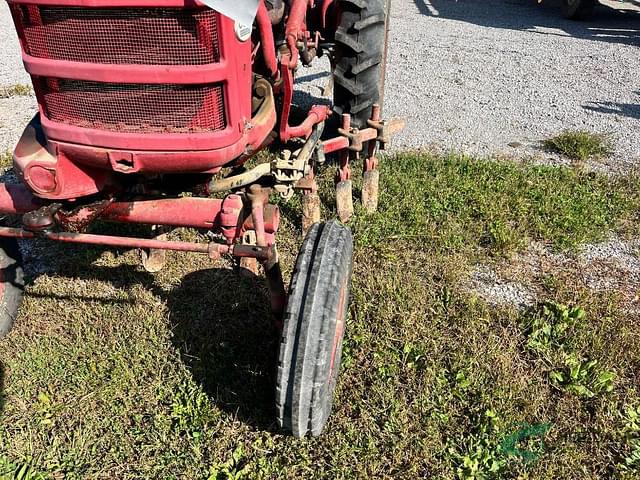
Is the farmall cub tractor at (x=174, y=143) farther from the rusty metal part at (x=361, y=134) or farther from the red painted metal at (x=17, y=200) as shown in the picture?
the rusty metal part at (x=361, y=134)

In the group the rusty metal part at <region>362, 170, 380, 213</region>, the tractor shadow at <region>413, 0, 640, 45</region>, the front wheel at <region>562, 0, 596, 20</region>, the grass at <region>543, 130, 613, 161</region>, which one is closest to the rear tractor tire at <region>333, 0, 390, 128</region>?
the rusty metal part at <region>362, 170, 380, 213</region>

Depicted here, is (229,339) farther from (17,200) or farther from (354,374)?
(17,200)

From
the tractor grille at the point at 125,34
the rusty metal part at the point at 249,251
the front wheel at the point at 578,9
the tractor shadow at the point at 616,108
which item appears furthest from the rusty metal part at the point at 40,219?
the front wheel at the point at 578,9

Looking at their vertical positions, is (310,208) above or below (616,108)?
above

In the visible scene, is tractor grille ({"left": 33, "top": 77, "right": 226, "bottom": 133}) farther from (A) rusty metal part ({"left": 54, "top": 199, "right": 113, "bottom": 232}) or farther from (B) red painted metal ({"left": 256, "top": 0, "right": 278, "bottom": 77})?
(B) red painted metal ({"left": 256, "top": 0, "right": 278, "bottom": 77})

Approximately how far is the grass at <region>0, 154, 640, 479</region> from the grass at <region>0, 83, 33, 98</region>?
12.8 ft

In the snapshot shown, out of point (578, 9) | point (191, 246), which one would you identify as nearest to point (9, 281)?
point (191, 246)

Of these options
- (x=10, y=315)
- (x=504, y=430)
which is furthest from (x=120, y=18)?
(x=504, y=430)

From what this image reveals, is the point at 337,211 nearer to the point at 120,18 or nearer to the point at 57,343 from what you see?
the point at 57,343

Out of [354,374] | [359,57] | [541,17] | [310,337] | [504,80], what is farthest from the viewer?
[541,17]

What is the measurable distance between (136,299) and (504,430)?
1974mm

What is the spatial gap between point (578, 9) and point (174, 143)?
32.7ft

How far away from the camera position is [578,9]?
9.70 metres

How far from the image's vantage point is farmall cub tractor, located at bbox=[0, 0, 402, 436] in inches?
68.3
